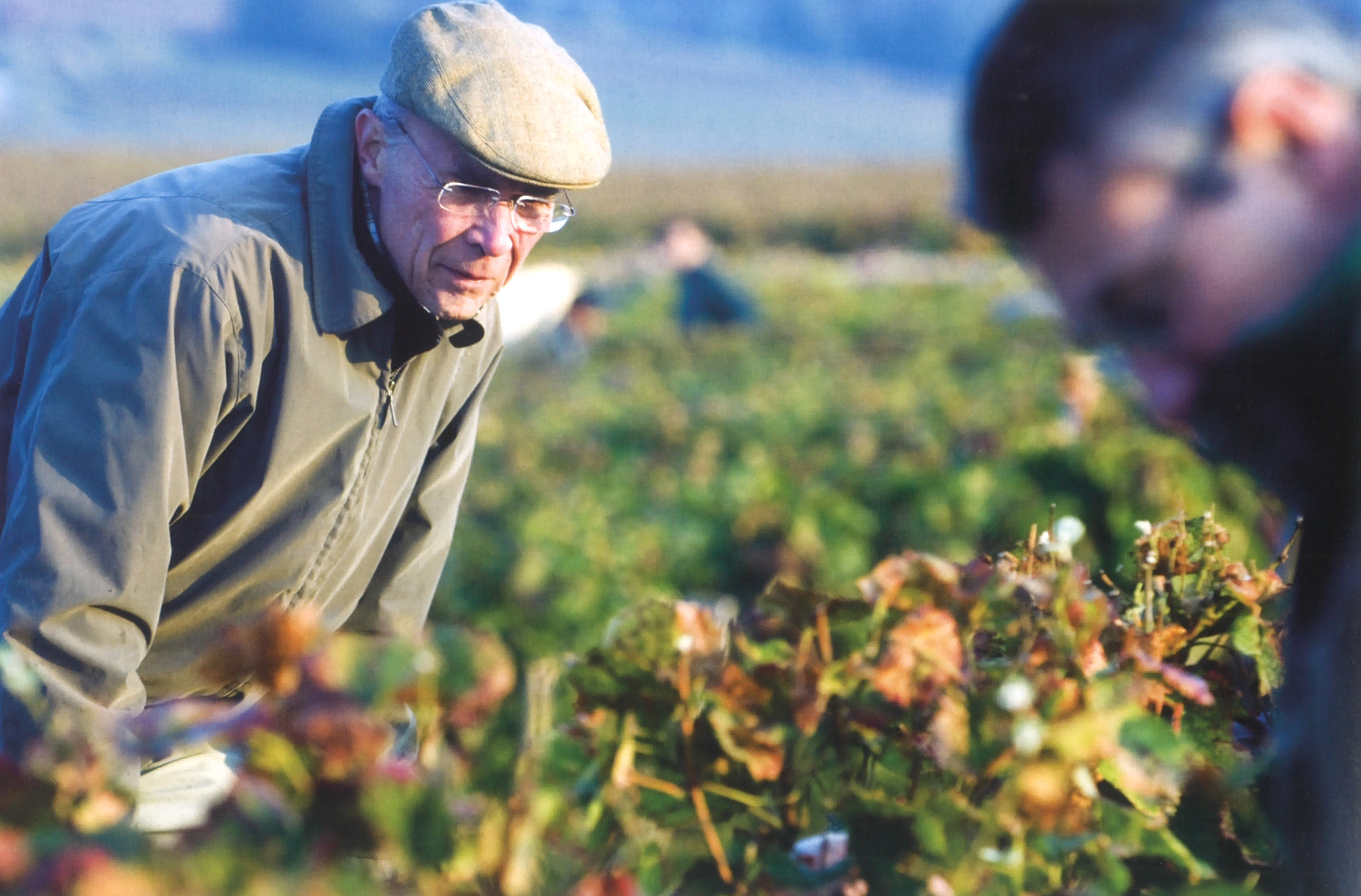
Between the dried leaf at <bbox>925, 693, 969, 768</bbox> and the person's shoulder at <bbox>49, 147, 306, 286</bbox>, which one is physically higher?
the dried leaf at <bbox>925, 693, 969, 768</bbox>

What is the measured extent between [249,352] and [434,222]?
1.18ft

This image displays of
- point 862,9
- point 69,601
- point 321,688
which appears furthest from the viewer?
point 862,9

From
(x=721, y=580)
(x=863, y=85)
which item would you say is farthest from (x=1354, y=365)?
(x=863, y=85)

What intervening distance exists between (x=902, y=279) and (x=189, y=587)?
74.6ft

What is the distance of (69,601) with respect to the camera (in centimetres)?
178

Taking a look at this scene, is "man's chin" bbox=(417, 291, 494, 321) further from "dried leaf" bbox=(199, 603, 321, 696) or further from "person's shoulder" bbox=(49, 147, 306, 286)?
"dried leaf" bbox=(199, 603, 321, 696)

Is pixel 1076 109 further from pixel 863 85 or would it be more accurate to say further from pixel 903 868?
pixel 863 85

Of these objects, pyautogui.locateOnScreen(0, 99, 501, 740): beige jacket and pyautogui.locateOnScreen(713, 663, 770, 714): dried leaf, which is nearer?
pyautogui.locateOnScreen(713, 663, 770, 714): dried leaf

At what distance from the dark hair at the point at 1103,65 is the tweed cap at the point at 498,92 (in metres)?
1.11

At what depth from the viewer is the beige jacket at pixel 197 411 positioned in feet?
5.96

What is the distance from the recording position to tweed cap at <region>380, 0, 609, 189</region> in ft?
6.70

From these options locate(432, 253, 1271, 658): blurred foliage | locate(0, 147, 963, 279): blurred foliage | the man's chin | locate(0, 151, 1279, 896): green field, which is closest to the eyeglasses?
the man's chin

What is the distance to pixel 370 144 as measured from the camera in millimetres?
2199

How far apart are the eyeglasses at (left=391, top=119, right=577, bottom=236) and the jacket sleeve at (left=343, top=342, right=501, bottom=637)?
1.63 feet
